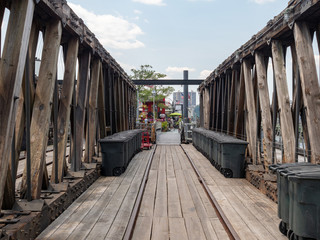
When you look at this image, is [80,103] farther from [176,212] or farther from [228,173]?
[228,173]

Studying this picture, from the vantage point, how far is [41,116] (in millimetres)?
5414

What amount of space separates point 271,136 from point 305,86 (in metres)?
2.52

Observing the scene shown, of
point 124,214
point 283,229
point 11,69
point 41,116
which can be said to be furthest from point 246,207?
point 11,69

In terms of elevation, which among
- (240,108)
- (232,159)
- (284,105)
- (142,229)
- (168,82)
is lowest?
(142,229)

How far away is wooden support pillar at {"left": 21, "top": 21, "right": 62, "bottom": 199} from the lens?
529cm

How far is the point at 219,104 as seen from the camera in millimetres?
15336

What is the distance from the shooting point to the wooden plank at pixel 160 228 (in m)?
4.89

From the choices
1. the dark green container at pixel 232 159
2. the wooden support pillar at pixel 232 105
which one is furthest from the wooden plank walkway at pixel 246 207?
the wooden support pillar at pixel 232 105

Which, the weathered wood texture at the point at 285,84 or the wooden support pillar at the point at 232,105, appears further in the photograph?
the wooden support pillar at the point at 232,105

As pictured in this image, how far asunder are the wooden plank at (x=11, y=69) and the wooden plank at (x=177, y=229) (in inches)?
108

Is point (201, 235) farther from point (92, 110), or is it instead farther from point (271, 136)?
point (92, 110)

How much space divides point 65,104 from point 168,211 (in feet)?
11.4

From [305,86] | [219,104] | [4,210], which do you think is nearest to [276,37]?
[305,86]

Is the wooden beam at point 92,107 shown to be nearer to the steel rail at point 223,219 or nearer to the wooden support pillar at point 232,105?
the steel rail at point 223,219
